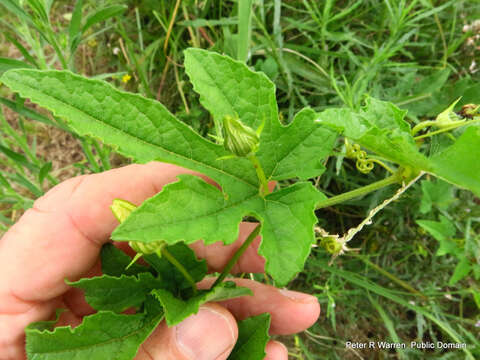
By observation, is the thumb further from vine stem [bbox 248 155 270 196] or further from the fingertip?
vine stem [bbox 248 155 270 196]

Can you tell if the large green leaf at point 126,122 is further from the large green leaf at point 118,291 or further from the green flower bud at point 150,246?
the large green leaf at point 118,291

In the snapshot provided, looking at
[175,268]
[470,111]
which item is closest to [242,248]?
[175,268]

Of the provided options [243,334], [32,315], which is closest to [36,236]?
[32,315]

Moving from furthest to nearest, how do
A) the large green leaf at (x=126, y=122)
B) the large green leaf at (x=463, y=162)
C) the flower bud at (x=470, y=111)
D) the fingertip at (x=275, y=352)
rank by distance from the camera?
the fingertip at (x=275, y=352) → the flower bud at (x=470, y=111) → the large green leaf at (x=126, y=122) → the large green leaf at (x=463, y=162)

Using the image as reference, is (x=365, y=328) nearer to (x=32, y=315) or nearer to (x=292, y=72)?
(x=292, y=72)

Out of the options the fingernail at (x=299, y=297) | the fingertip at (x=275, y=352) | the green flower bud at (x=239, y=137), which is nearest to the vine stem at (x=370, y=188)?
the green flower bud at (x=239, y=137)
